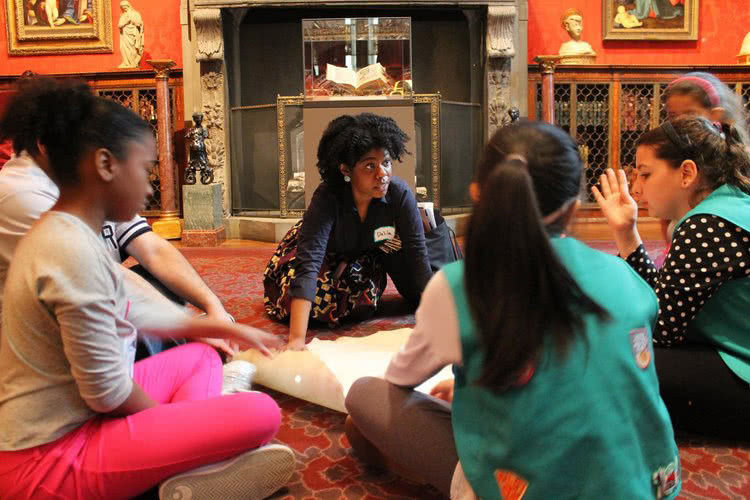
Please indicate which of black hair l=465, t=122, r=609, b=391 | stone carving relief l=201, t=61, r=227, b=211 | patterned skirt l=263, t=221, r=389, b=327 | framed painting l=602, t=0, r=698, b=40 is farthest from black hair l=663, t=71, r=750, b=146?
framed painting l=602, t=0, r=698, b=40

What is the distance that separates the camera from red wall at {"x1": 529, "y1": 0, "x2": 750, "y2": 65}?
6684 millimetres

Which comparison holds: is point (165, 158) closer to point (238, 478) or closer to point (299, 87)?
point (299, 87)

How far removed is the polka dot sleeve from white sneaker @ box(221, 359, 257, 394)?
1.09 metres

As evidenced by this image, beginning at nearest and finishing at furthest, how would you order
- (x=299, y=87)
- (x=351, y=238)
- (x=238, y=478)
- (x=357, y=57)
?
(x=238, y=478), (x=351, y=238), (x=357, y=57), (x=299, y=87)

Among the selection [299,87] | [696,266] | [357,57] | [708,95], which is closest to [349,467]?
[696,266]

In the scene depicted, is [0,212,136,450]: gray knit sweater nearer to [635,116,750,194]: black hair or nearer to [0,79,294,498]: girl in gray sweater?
[0,79,294,498]: girl in gray sweater

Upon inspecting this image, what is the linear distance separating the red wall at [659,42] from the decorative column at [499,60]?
2.09 feet

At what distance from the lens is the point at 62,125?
1.23 m

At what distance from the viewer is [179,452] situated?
4.47 feet

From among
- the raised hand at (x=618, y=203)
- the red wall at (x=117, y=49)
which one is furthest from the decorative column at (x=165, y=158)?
the raised hand at (x=618, y=203)

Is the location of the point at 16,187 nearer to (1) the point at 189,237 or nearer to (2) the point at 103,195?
(2) the point at 103,195

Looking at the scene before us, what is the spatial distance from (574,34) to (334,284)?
4.64 metres

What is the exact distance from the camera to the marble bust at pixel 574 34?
254 inches

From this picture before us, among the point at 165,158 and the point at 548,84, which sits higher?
the point at 548,84
